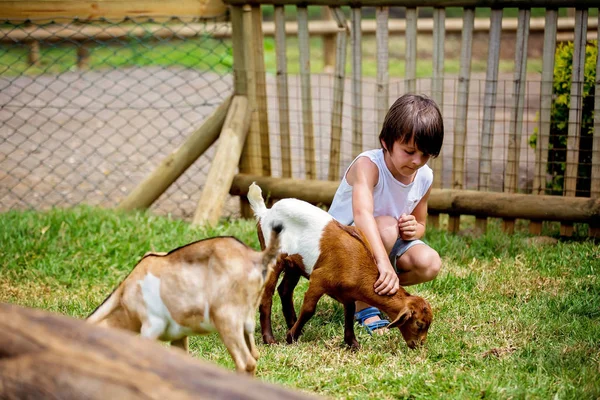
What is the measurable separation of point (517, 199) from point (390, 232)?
69.9 inches

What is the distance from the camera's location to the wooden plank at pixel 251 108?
5.88 m

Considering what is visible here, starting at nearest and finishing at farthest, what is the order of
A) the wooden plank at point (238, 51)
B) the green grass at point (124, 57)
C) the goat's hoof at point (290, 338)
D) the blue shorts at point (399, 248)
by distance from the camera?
the goat's hoof at point (290, 338) → the blue shorts at point (399, 248) → the wooden plank at point (238, 51) → the green grass at point (124, 57)

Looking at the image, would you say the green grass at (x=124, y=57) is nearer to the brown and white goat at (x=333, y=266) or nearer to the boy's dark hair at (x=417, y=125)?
the boy's dark hair at (x=417, y=125)

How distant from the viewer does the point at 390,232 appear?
4004 millimetres

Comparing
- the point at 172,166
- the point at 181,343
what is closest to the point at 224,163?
the point at 172,166

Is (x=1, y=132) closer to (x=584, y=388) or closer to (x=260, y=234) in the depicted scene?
(x=260, y=234)

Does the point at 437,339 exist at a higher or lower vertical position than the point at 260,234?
lower

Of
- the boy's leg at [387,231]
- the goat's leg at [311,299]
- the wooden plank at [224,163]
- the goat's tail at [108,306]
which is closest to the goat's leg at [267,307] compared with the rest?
the goat's leg at [311,299]

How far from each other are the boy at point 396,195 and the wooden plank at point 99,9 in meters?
2.44

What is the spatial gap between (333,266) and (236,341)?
3.17 feet

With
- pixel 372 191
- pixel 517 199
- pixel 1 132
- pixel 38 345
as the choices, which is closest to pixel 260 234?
pixel 372 191

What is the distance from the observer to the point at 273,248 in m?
2.58

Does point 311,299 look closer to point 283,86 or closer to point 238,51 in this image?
point 283,86

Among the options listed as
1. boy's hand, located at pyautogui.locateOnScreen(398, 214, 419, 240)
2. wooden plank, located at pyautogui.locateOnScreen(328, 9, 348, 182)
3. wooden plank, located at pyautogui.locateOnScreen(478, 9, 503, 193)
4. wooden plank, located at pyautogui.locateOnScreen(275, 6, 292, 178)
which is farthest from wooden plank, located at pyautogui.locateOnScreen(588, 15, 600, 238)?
wooden plank, located at pyautogui.locateOnScreen(275, 6, 292, 178)
